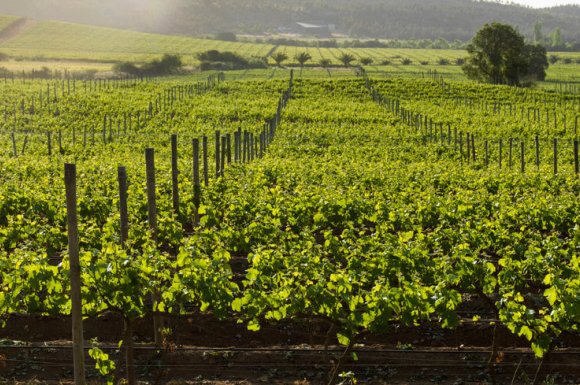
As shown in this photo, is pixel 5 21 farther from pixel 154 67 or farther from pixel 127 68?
pixel 127 68

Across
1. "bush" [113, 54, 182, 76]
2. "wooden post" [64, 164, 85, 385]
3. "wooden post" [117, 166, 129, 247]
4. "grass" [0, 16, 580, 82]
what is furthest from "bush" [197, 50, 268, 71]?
"wooden post" [64, 164, 85, 385]

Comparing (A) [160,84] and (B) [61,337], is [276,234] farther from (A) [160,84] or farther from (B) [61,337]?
(A) [160,84]

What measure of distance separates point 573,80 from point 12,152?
75.4 meters

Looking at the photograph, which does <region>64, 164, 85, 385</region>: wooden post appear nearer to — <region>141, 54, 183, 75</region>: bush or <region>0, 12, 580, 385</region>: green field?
<region>0, 12, 580, 385</region>: green field

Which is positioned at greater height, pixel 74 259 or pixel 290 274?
pixel 74 259

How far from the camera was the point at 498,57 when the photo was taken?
8150 centimetres

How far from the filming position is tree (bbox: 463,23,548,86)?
264 feet

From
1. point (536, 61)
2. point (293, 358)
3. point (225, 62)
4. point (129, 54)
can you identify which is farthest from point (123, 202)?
point (129, 54)

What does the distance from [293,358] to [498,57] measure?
7567 cm

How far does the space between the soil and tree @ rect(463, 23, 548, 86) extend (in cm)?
7304

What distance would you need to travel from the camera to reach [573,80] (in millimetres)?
92062

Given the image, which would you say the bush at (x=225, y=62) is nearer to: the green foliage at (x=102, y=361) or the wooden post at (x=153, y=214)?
the wooden post at (x=153, y=214)

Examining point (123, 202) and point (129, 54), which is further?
point (129, 54)

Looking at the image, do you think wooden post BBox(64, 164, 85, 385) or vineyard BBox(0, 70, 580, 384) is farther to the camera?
vineyard BBox(0, 70, 580, 384)
